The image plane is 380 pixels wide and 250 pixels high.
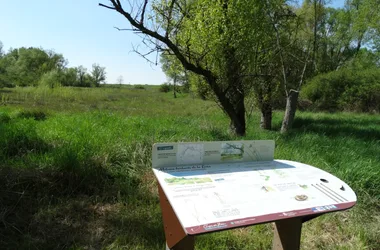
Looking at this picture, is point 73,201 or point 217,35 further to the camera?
point 217,35

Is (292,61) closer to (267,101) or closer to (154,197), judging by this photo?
(267,101)

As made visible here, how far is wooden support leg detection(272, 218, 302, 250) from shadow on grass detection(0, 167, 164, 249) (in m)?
1.13

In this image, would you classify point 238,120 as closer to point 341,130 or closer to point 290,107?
point 290,107

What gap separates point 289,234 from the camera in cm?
210

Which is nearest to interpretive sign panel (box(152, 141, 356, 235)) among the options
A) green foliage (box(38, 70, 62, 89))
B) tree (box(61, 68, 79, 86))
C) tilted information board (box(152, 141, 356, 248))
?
tilted information board (box(152, 141, 356, 248))

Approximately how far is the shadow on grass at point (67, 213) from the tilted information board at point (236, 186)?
3.39 feet

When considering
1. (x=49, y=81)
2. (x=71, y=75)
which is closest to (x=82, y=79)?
(x=71, y=75)

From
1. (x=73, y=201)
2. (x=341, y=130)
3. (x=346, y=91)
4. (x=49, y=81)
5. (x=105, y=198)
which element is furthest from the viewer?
(x=49, y=81)

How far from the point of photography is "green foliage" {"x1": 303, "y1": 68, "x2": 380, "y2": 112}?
68.2ft

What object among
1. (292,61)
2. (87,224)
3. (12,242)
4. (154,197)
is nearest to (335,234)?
(154,197)

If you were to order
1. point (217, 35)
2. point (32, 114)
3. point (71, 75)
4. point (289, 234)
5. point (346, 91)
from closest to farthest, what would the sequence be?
1. point (289, 234)
2. point (217, 35)
3. point (32, 114)
4. point (346, 91)
5. point (71, 75)

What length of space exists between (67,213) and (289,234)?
7.58 feet

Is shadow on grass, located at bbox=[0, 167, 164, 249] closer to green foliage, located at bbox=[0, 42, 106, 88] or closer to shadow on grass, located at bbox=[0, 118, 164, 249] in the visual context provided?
shadow on grass, located at bbox=[0, 118, 164, 249]

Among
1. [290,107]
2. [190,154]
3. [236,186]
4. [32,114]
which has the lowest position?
[32,114]
